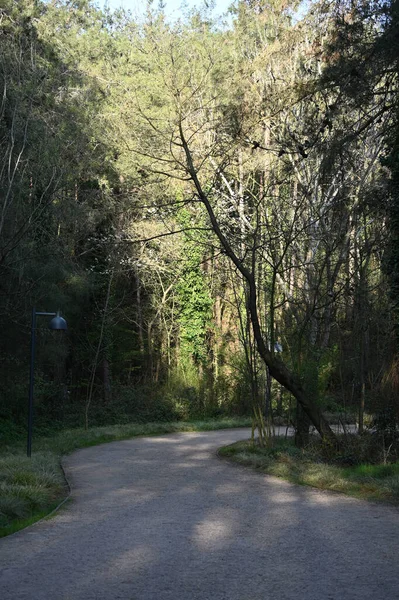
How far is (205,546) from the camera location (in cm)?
688

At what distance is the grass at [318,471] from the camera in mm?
10027

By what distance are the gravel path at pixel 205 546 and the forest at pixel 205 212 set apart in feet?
13.2

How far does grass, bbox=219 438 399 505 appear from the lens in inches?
395

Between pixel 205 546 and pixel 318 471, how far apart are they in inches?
199

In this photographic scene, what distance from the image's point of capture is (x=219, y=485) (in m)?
11.3

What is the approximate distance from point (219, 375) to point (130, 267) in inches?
207

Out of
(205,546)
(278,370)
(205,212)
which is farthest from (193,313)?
(205,546)

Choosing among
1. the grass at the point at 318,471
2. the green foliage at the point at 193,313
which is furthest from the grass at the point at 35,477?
the green foliage at the point at 193,313

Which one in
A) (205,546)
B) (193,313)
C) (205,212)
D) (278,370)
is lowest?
(205,546)

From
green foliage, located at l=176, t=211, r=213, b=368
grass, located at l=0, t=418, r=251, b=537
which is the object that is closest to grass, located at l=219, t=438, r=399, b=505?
grass, located at l=0, t=418, r=251, b=537

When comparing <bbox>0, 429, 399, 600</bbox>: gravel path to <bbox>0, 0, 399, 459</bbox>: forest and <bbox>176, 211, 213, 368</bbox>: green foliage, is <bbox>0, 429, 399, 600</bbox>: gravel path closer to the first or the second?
<bbox>0, 0, 399, 459</bbox>: forest

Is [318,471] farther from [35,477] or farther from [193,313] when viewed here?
[193,313]

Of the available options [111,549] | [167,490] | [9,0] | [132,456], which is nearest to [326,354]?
[132,456]

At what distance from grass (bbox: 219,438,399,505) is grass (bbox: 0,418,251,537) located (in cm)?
347
